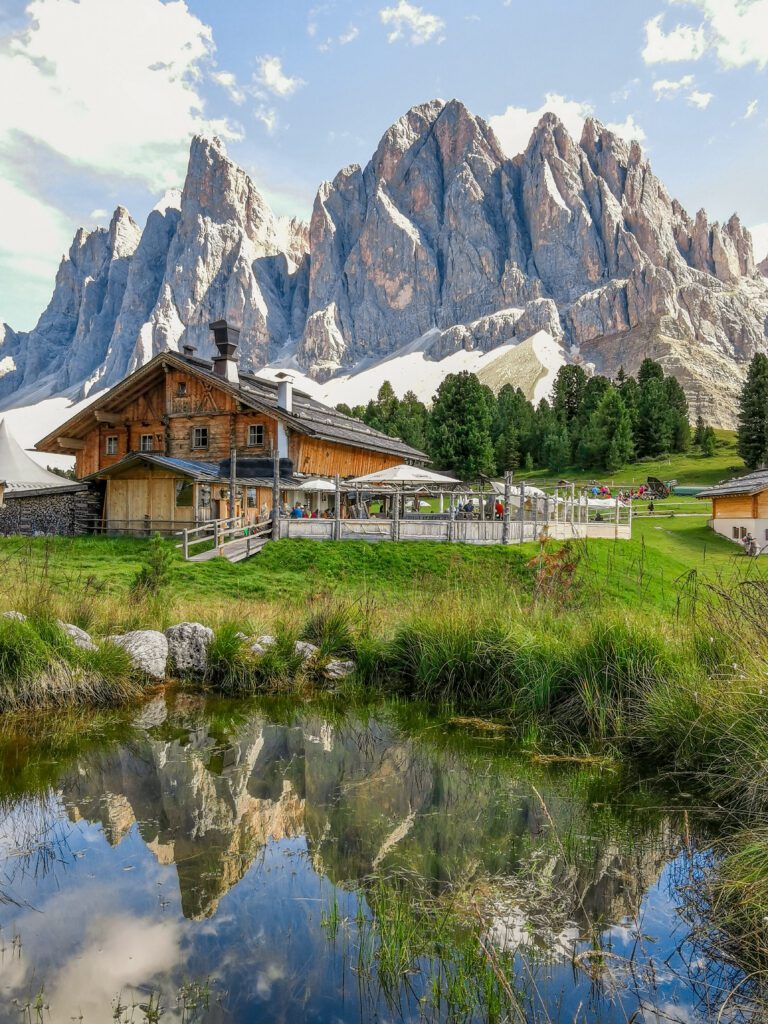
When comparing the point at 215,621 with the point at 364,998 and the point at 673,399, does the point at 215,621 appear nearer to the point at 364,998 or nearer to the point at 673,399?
the point at 364,998

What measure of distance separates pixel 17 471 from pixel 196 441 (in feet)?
28.7

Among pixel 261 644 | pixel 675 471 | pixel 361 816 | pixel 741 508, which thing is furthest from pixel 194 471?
pixel 675 471

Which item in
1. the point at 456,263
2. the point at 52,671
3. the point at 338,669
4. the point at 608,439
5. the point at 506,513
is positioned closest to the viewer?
the point at 52,671

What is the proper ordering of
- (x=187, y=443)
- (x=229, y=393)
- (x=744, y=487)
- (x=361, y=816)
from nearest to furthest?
(x=361, y=816) → (x=229, y=393) → (x=187, y=443) → (x=744, y=487)

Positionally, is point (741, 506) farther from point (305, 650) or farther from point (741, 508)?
point (305, 650)

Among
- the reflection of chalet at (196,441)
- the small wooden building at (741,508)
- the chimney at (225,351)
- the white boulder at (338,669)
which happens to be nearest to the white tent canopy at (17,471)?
the reflection of chalet at (196,441)

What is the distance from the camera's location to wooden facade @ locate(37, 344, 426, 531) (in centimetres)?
2878

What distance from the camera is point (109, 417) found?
34.9m

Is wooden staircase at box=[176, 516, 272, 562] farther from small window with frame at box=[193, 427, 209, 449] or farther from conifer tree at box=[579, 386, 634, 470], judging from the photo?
conifer tree at box=[579, 386, 634, 470]

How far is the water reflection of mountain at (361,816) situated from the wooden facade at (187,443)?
19044 millimetres

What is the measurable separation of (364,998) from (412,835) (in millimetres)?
1801

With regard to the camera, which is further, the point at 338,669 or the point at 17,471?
the point at 17,471

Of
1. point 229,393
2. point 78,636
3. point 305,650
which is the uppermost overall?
point 229,393

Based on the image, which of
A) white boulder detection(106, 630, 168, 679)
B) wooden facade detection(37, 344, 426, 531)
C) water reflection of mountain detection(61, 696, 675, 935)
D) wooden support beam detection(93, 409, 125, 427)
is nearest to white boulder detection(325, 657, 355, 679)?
water reflection of mountain detection(61, 696, 675, 935)
